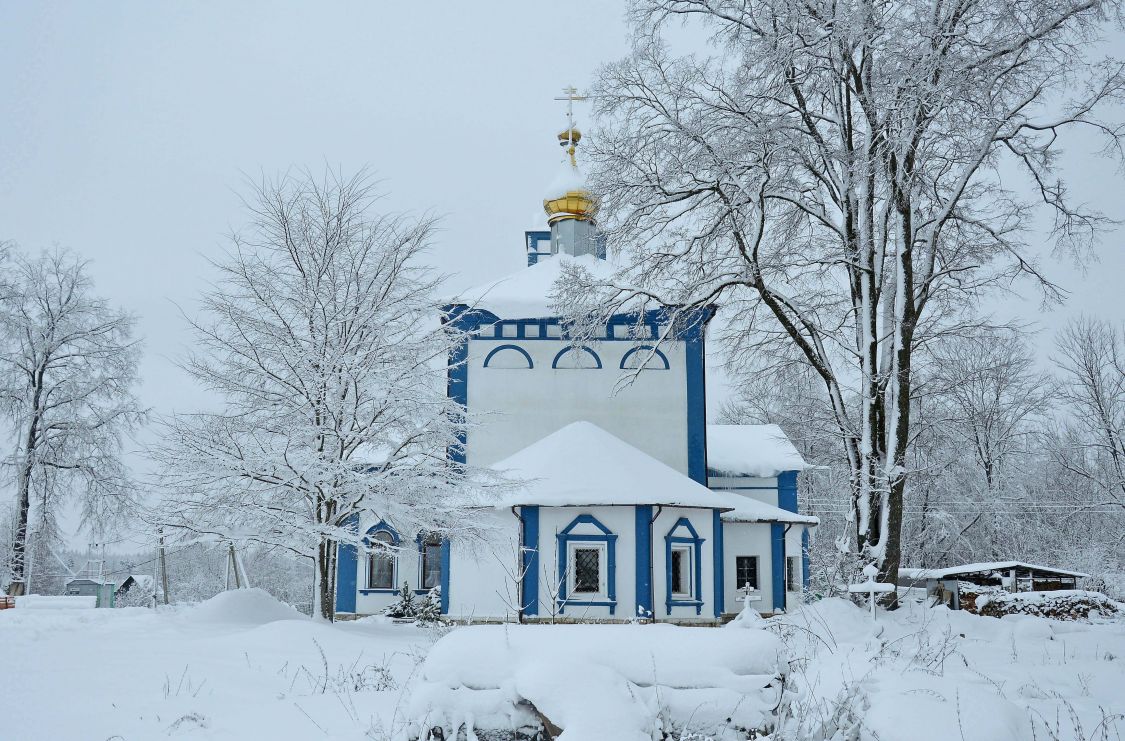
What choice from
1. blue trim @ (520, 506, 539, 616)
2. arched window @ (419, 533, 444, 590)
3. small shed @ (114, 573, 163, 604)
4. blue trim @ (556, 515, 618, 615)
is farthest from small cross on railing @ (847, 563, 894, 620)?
small shed @ (114, 573, 163, 604)

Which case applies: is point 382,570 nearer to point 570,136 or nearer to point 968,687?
point 570,136

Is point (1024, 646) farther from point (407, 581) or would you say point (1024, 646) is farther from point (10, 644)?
point (407, 581)

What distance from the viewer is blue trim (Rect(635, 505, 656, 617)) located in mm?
17000

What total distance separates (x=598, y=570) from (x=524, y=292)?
732cm

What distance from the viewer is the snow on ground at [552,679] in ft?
13.8

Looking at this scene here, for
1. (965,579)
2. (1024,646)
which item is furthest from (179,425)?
(965,579)

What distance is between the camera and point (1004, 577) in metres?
25.7

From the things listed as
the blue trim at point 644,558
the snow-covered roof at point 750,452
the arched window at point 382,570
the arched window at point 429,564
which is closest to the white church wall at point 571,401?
the arched window at point 429,564

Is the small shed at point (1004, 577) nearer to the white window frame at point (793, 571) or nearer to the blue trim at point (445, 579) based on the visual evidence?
the white window frame at point (793, 571)

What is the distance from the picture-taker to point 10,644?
8789 mm

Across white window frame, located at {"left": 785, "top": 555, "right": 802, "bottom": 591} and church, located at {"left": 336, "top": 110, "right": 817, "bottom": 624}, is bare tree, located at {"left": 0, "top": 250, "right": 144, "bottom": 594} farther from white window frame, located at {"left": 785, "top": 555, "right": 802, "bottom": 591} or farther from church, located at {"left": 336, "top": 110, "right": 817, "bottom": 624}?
white window frame, located at {"left": 785, "top": 555, "right": 802, "bottom": 591}

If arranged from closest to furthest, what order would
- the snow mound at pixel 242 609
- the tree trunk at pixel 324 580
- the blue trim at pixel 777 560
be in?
the snow mound at pixel 242 609
the tree trunk at pixel 324 580
the blue trim at pixel 777 560

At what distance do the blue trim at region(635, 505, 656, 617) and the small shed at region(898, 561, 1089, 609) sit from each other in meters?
11.0

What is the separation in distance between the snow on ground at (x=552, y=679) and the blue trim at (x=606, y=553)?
6.77 m
